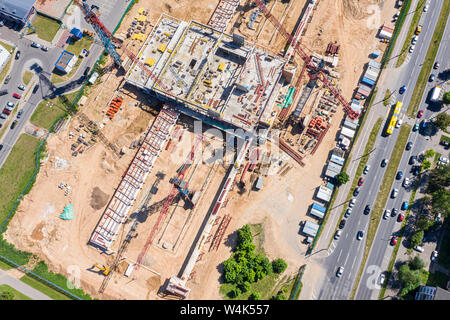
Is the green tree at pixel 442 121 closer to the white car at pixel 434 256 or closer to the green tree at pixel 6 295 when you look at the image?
the white car at pixel 434 256

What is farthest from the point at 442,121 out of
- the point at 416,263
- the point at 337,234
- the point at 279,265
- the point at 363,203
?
the point at 279,265

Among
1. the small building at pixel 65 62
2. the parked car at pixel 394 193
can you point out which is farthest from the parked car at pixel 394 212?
the small building at pixel 65 62

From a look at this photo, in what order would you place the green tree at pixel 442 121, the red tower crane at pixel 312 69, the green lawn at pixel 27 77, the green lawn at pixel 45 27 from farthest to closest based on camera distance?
the green lawn at pixel 45 27, the green lawn at pixel 27 77, the red tower crane at pixel 312 69, the green tree at pixel 442 121

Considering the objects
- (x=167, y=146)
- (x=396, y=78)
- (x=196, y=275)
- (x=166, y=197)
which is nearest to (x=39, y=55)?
(x=167, y=146)

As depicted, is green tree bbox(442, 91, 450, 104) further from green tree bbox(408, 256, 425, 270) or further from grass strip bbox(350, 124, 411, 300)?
green tree bbox(408, 256, 425, 270)

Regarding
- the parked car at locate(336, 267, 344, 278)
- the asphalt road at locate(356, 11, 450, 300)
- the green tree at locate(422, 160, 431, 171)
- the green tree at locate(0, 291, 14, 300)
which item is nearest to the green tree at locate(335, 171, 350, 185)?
the asphalt road at locate(356, 11, 450, 300)

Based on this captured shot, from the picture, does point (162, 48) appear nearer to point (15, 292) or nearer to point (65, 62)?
point (65, 62)
